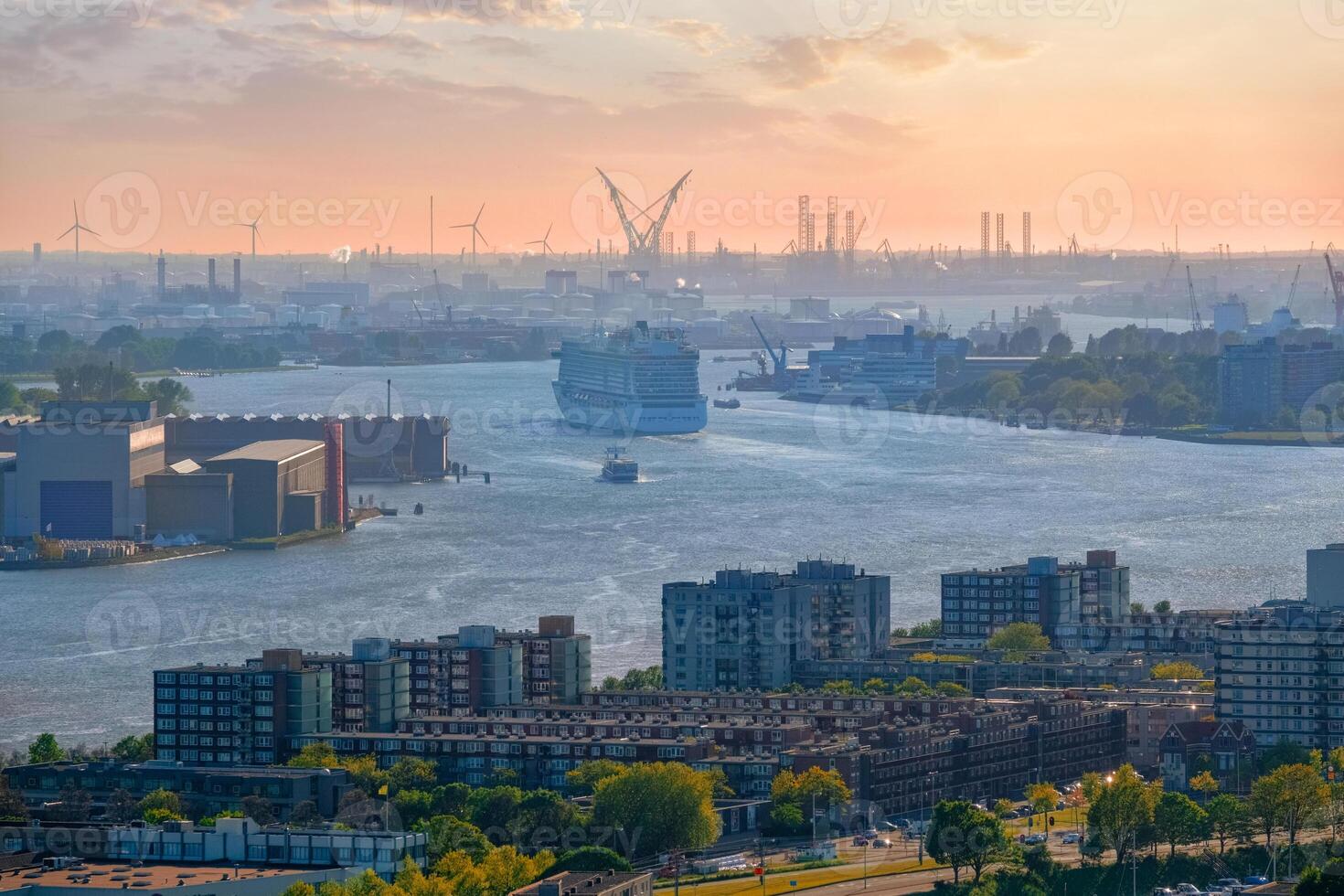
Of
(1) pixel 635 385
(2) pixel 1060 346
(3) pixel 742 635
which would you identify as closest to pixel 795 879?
(3) pixel 742 635

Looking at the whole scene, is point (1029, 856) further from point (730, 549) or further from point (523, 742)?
point (730, 549)

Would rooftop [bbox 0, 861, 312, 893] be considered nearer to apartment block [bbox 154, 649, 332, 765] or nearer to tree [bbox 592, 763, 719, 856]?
tree [bbox 592, 763, 719, 856]

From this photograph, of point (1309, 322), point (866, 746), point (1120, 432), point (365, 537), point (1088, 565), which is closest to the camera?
point (866, 746)

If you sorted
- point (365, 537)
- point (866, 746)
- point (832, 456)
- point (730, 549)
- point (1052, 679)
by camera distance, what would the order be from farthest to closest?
point (832, 456) → point (365, 537) → point (730, 549) → point (1052, 679) → point (866, 746)

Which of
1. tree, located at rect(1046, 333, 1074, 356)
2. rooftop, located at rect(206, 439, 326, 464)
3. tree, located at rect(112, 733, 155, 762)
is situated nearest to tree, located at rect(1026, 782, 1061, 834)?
tree, located at rect(112, 733, 155, 762)

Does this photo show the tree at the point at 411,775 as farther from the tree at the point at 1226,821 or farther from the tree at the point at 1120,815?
the tree at the point at 1226,821

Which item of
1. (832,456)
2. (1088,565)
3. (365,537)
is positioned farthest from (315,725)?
(832,456)

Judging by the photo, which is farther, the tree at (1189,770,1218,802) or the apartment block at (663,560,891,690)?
the apartment block at (663,560,891,690)

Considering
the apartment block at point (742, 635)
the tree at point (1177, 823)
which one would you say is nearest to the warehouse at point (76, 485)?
the apartment block at point (742, 635)
